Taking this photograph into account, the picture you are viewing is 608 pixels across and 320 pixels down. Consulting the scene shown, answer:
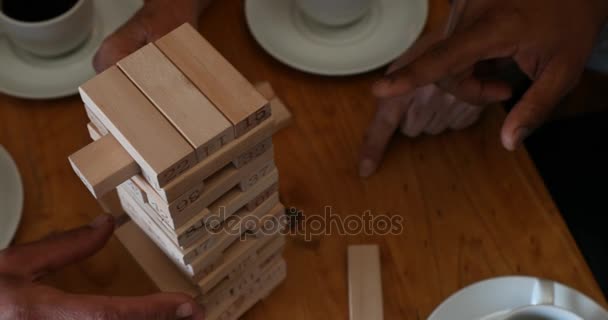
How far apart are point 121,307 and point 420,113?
37 centimetres

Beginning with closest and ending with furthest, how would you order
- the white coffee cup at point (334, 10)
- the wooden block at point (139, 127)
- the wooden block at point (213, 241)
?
the wooden block at point (139, 127) → the wooden block at point (213, 241) → the white coffee cup at point (334, 10)

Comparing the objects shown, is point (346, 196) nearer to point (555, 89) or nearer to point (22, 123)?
point (555, 89)

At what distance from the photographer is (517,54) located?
2.19 ft

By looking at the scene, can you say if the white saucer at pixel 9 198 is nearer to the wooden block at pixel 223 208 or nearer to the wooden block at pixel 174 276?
the wooden block at pixel 174 276

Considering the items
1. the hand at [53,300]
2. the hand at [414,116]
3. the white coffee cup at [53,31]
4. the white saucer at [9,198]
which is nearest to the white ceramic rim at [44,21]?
the white coffee cup at [53,31]

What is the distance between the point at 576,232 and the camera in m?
1.11

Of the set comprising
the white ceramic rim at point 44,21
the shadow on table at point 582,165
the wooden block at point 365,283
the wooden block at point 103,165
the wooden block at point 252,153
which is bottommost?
the shadow on table at point 582,165

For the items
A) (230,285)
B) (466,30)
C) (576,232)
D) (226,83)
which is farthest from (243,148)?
(576,232)

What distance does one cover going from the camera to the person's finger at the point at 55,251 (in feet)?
1.81

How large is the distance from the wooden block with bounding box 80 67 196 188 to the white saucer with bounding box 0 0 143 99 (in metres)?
0.31

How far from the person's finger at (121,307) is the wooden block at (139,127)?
0.13 m

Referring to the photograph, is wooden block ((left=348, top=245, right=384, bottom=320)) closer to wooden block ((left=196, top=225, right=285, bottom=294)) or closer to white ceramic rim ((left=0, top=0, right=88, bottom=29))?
wooden block ((left=196, top=225, right=285, bottom=294))

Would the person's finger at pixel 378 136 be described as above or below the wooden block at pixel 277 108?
below

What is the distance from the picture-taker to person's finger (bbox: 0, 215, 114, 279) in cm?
55
